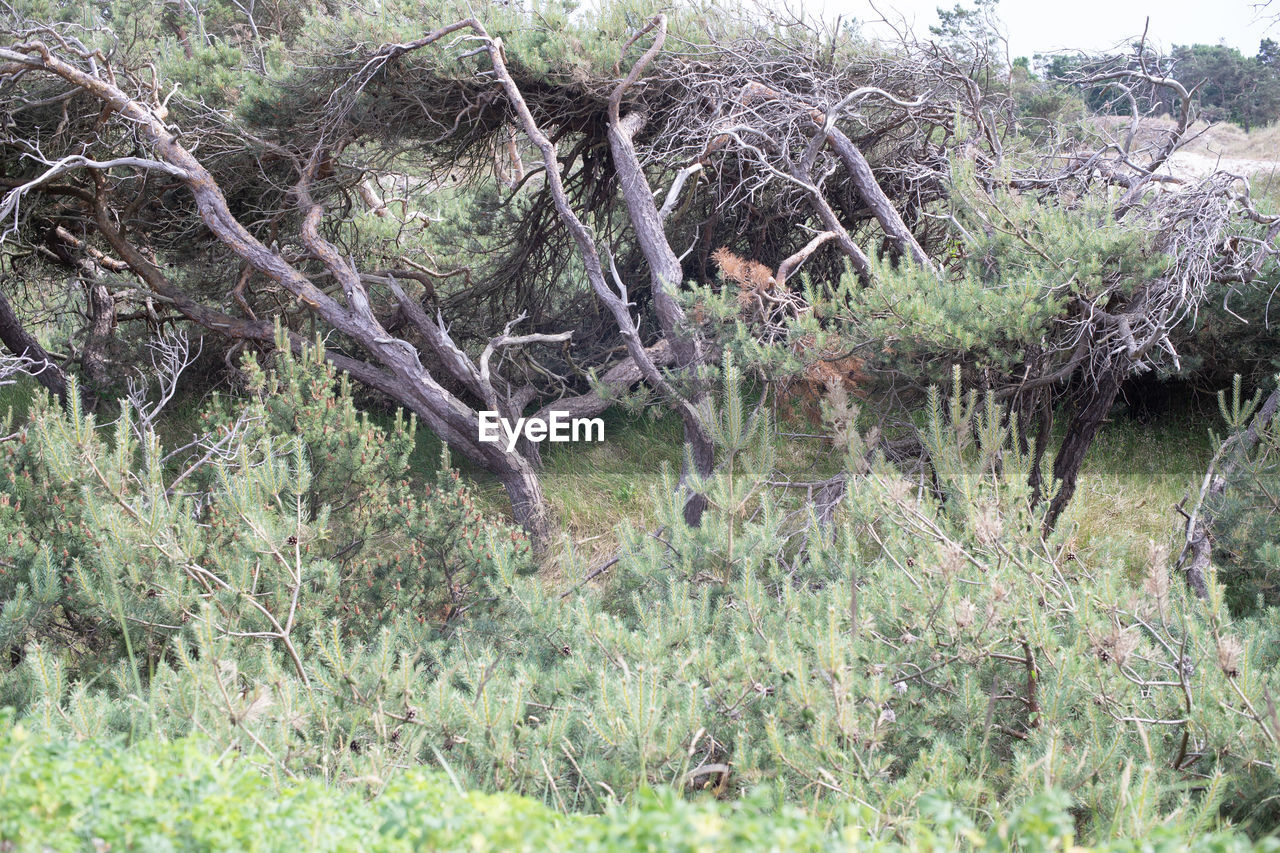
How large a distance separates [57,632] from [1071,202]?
563 centimetres

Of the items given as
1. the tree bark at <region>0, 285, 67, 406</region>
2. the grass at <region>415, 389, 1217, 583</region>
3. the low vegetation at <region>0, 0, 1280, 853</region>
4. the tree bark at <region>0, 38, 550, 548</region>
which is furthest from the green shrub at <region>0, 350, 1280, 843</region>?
the tree bark at <region>0, 285, 67, 406</region>

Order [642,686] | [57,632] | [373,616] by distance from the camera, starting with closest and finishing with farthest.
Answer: [642,686] < [57,632] < [373,616]

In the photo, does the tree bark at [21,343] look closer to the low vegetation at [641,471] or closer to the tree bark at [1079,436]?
the low vegetation at [641,471]

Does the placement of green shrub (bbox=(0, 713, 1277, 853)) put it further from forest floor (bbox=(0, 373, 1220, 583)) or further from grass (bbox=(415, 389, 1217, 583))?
forest floor (bbox=(0, 373, 1220, 583))

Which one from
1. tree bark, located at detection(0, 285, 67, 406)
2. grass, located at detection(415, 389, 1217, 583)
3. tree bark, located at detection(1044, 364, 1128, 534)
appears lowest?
grass, located at detection(415, 389, 1217, 583)

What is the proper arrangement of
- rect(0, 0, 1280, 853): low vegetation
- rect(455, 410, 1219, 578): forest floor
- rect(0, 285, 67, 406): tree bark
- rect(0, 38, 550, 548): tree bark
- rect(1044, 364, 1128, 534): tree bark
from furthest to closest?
rect(0, 285, 67, 406): tree bark, rect(0, 38, 550, 548): tree bark, rect(455, 410, 1219, 578): forest floor, rect(1044, 364, 1128, 534): tree bark, rect(0, 0, 1280, 853): low vegetation

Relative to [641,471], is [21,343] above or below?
above

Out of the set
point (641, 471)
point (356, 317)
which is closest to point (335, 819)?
point (356, 317)

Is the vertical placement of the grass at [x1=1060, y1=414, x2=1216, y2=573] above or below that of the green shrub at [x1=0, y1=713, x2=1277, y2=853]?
below

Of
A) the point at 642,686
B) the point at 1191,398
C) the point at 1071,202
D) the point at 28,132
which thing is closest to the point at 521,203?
the point at 28,132

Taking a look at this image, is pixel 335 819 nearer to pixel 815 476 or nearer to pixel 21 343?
pixel 815 476

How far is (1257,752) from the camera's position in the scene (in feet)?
7.66

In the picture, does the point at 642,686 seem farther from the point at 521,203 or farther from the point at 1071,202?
the point at 521,203

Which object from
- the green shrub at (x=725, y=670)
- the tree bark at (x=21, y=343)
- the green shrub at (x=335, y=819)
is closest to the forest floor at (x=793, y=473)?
the green shrub at (x=725, y=670)
